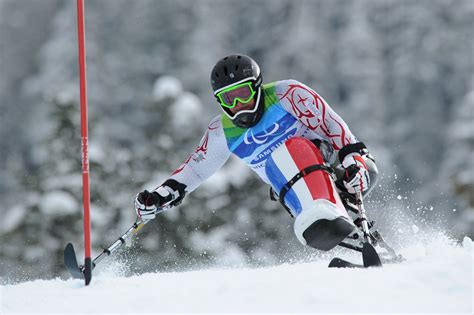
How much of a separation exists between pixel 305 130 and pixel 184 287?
2.04m

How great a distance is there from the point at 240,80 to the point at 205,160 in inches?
37.0

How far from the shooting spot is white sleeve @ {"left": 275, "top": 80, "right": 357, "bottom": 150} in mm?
5535

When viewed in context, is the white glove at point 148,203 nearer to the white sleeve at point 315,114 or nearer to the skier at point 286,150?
the skier at point 286,150

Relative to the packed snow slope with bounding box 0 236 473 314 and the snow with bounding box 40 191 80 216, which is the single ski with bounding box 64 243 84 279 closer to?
the packed snow slope with bounding box 0 236 473 314

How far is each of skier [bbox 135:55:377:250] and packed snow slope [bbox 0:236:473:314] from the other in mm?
651

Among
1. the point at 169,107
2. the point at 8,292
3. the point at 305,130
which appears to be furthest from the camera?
the point at 169,107

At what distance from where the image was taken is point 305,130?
579 centimetres

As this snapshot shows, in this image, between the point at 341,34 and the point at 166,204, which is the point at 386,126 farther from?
the point at 166,204

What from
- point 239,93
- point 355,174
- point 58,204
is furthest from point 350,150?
point 58,204

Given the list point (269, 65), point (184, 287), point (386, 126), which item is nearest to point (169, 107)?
point (184, 287)

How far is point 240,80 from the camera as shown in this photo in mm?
5648

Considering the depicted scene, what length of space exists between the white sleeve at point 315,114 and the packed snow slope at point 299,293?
4.38 feet

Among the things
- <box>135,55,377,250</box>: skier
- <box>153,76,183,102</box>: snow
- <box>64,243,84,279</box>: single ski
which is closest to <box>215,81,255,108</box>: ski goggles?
<box>135,55,377,250</box>: skier

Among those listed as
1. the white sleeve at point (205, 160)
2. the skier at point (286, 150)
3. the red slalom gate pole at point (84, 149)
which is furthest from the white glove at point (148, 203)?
the red slalom gate pole at point (84, 149)
